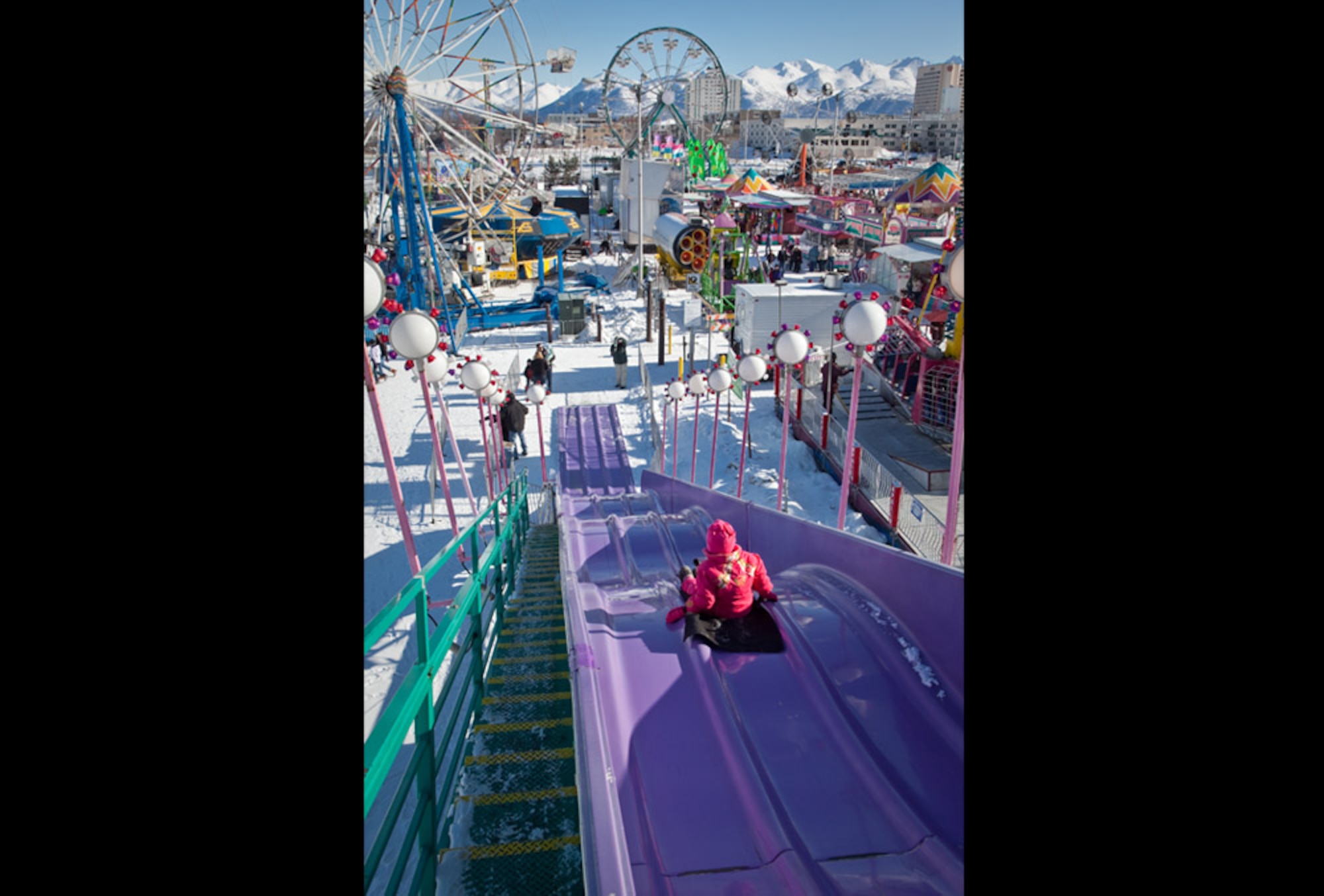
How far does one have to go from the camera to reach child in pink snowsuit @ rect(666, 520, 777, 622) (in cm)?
464

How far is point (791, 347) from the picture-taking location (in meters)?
7.18

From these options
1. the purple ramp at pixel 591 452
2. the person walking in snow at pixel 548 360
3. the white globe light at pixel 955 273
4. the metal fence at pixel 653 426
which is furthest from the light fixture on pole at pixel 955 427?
the person walking in snow at pixel 548 360

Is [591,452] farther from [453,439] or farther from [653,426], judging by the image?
[453,439]

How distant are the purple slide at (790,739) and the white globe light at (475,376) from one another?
4002mm

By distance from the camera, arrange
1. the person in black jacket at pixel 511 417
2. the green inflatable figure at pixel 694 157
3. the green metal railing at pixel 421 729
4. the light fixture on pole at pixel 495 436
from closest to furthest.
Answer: the green metal railing at pixel 421 729 < the light fixture on pole at pixel 495 436 < the person in black jacket at pixel 511 417 < the green inflatable figure at pixel 694 157

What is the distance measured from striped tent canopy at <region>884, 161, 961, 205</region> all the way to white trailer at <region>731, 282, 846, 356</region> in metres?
8.87

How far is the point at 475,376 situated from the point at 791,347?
3.84m

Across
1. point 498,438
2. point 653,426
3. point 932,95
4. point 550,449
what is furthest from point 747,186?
point 932,95

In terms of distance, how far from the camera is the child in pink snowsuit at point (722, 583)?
183 inches

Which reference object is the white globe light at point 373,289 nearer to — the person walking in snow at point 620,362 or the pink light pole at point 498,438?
the pink light pole at point 498,438
